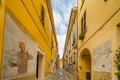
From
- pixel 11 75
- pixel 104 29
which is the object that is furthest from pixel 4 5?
pixel 104 29

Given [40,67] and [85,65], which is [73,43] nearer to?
[85,65]

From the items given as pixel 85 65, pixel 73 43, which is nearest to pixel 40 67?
pixel 85 65

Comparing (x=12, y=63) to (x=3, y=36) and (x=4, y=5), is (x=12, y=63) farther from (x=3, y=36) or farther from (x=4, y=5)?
(x=4, y=5)

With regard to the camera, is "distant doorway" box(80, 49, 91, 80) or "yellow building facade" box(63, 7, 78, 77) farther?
"yellow building facade" box(63, 7, 78, 77)

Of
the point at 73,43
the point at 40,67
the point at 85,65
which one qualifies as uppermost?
the point at 73,43

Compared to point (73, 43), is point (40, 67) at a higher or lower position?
lower

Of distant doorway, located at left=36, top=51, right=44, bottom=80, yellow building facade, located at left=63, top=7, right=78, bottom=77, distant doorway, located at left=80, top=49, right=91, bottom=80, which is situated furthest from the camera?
yellow building facade, located at left=63, top=7, right=78, bottom=77

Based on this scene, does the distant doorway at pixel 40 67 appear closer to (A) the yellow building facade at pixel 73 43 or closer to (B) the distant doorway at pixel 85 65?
(B) the distant doorway at pixel 85 65

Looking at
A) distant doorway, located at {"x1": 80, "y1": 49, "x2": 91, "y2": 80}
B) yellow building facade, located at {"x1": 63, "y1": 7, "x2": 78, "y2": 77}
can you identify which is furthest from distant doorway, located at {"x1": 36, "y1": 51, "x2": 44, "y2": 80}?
yellow building facade, located at {"x1": 63, "y1": 7, "x2": 78, "y2": 77}

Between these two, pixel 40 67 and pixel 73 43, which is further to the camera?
pixel 73 43

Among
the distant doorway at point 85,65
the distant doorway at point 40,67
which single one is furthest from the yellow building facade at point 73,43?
the distant doorway at point 40,67

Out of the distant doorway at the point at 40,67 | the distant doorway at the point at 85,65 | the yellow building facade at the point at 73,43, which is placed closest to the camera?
the distant doorway at the point at 85,65

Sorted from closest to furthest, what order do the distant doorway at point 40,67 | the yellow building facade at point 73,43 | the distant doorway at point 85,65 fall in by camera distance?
1. the distant doorway at point 85,65
2. the distant doorway at point 40,67
3. the yellow building facade at point 73,43

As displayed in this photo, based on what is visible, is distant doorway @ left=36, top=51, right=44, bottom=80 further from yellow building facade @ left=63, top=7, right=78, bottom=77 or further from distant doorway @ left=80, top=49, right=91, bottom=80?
yellow building facade @ left=63, top=7, right=78, bottom=77
